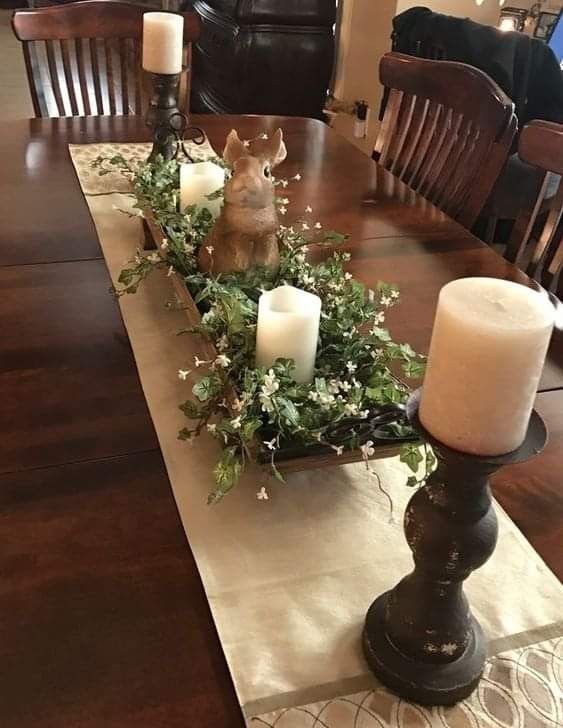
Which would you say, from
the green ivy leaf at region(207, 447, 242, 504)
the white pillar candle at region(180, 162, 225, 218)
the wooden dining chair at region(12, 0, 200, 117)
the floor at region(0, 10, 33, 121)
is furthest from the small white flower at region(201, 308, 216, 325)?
the floor at region(0, 10, 33, 121)

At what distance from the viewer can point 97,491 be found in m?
0.81

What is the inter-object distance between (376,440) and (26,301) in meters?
0.58

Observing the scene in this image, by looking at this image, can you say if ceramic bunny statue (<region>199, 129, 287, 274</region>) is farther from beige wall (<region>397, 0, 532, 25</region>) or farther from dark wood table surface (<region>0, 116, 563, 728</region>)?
beige wall (<region>397, 0, 532, 25</region>)

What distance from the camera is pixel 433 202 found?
1717mm

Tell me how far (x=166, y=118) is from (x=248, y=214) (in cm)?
59

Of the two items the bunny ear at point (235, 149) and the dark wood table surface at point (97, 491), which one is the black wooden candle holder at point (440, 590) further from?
the bunny ear at point (235, 149)

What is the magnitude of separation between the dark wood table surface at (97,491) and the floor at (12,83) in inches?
131

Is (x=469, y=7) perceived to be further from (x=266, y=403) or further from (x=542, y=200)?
(x=266, y=403)

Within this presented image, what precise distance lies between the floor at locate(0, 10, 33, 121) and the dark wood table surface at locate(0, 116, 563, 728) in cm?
333

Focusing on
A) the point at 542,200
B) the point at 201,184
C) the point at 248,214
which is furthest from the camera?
→ the point at 542,200

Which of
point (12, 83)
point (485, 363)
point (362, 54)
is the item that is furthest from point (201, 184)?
point (12, 83)

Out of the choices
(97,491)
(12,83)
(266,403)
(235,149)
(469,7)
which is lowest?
(12,83)

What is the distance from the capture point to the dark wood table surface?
63 centimetres

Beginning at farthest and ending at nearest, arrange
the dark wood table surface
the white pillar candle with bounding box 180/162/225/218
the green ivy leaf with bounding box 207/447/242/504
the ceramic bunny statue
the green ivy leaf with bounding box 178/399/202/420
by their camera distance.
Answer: the white pillar candle with bounding box 180/162/225/218, the ceramic bunny statue, the green ivy leaf with bounding box 178/399/202/420, the green ivy leaf with bounding box 207/447/242/504, the dark wood table surface
